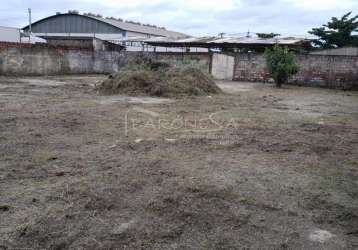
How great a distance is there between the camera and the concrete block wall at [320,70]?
56.5ft

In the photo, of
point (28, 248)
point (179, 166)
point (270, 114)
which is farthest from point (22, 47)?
point (28, 248)

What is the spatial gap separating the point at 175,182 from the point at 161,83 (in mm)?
8985

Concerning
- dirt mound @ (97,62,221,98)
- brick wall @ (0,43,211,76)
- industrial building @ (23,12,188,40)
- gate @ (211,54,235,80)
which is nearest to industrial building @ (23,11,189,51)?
industrial building @ (23,12,188,40)

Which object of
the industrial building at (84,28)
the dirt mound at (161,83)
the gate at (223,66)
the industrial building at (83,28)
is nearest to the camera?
the dirt mound at (161,83)

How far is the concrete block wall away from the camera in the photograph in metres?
17.2

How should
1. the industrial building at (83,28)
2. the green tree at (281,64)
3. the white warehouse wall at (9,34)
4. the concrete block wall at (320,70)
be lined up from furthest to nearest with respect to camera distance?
1. the industrial building at (83,28)
2. the white warehouse wall at (9,34)
3. the concrete block wall at (320,70)
4. the green tree at (281,64)

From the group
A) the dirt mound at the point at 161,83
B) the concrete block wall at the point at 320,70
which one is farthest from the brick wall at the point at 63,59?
the dirt mound at the point at 161,83

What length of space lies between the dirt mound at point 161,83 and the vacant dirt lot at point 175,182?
4.47 meters

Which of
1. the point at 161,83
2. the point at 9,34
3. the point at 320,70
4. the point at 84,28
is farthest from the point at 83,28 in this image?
the point at 161,83

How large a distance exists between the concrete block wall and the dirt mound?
23.0 ft

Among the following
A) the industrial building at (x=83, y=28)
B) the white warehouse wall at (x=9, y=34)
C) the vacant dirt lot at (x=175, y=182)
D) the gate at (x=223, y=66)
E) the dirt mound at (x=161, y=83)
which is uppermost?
the industrial building at (x=83, y=28)

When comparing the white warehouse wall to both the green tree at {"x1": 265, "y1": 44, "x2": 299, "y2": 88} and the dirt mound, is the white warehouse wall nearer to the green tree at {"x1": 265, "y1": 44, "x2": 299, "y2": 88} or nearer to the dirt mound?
the dirt mound

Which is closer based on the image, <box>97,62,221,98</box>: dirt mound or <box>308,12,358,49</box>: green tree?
<box>97,62,221,98</box>: dirt mound

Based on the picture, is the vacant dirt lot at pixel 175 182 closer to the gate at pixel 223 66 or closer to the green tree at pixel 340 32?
the gate at pixel 223 66
